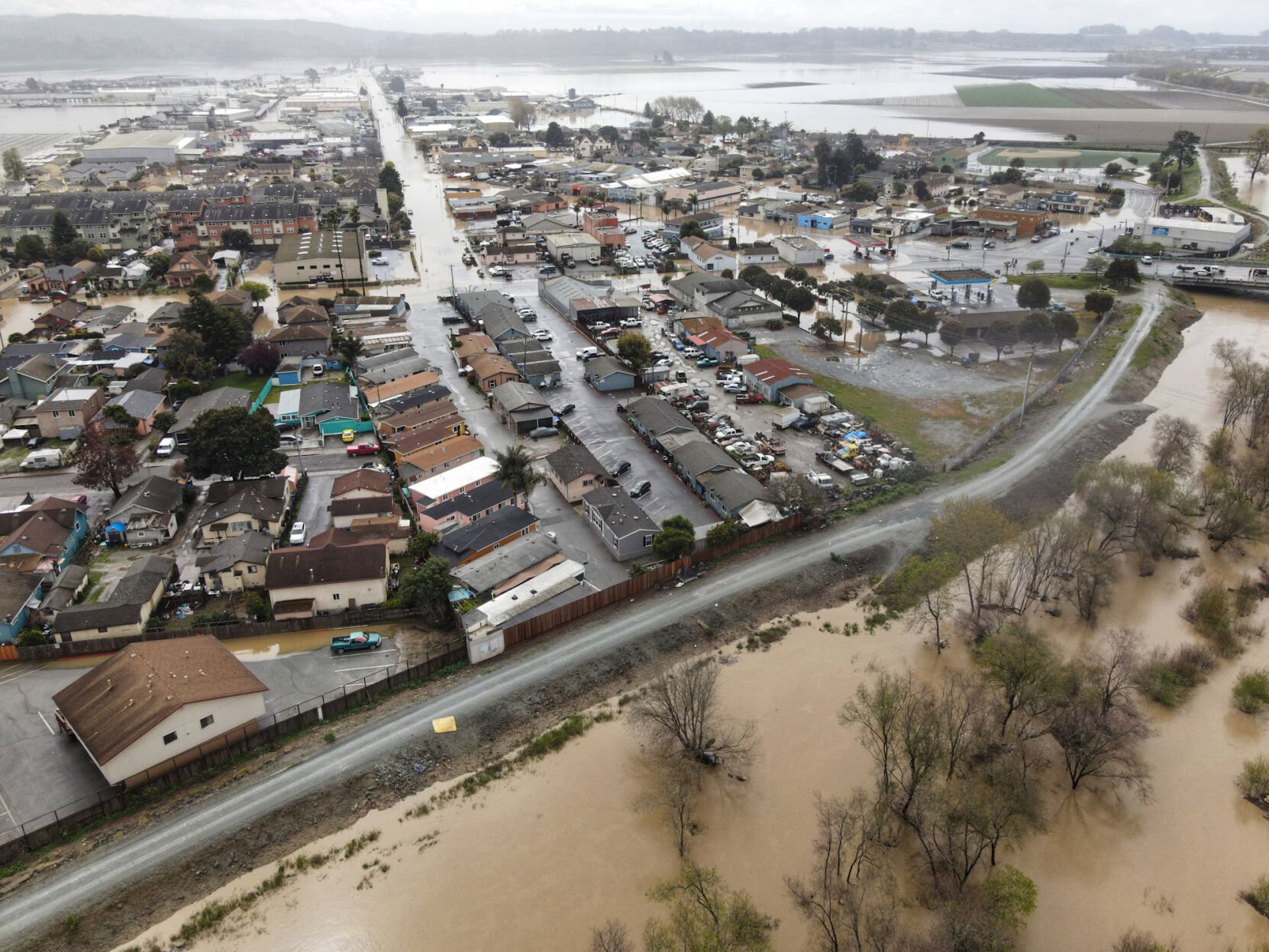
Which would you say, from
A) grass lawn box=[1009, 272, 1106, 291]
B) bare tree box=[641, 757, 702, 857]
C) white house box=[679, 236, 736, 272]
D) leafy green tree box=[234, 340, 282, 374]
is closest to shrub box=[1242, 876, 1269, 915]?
bare tree box=[641, 757, 702, 857]

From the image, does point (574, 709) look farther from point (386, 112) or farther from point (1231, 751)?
point (386, 112)

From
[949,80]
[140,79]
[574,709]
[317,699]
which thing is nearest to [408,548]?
[317,699]

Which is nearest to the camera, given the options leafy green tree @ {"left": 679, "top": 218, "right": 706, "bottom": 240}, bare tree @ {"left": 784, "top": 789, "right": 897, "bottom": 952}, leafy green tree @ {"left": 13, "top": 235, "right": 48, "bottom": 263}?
bare tree @ {"left": 784, "top": 789, "right": 897, "bottom": 952}

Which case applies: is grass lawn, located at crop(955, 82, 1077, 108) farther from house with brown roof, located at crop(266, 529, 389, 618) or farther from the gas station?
house with brown roof, located at crop(266, 529, 389, 618)

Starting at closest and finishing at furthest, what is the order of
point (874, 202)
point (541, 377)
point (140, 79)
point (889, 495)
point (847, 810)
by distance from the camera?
point (847, 810), point (889, 495), point (541, 377), point (874, 202), point (140, 79)

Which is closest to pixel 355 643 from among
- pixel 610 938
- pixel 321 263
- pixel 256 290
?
pixel 610 938

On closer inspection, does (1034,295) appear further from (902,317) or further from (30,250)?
(30,250)

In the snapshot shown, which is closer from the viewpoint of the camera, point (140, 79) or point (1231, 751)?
point (1231, 751)
